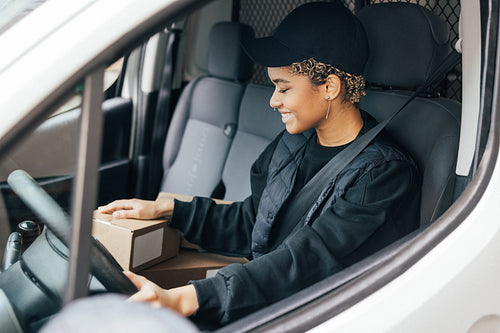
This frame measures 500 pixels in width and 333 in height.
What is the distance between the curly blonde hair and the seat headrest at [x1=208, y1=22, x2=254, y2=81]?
92 cm

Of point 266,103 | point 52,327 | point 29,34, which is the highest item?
point 29,34

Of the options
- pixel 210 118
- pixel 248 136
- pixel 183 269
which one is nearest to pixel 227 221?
pixel 183 269

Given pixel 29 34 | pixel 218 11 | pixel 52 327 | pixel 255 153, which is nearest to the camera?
pixel 52 327

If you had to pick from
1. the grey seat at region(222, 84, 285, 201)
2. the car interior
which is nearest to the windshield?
the car interior

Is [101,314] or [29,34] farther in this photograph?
[29,34]

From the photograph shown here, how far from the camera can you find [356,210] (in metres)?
1.33

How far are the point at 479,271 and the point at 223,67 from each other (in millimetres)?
1841

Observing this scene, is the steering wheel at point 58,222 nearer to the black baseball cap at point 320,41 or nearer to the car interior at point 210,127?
the car interior at point 210,127

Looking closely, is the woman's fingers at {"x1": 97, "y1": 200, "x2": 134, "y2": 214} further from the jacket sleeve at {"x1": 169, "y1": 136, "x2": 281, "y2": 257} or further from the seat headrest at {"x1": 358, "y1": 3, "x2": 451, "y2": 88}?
the seat headrest at {"x1": 358, "y1": 3, "x2": 451, "y2": 88}

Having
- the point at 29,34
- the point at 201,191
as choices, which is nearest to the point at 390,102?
the point at 201,191

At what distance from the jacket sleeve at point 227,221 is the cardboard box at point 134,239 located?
0.11 metres

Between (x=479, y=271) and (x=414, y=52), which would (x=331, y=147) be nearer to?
(x=414, y=52)

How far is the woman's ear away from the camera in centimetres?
155

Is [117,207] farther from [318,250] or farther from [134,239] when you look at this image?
[318,250]
